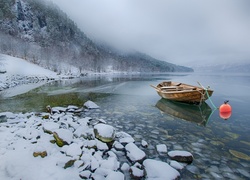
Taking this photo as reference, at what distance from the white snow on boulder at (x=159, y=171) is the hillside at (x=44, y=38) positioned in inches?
2776

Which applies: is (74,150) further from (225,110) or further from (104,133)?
(225,110)

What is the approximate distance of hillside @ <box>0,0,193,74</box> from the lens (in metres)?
70.9

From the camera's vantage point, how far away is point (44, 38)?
105500 millimetres

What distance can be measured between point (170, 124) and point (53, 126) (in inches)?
228

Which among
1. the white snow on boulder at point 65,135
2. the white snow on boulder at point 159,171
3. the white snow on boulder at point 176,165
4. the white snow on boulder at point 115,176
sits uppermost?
the white snow on boulder at point 65,135

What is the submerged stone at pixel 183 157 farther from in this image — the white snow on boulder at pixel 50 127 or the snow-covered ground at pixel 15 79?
the snow-covered ground at pixel 15 79

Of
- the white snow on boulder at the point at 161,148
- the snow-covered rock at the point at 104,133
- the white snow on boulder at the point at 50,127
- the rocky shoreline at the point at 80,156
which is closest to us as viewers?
the rocky shoreline at the point at 80,156

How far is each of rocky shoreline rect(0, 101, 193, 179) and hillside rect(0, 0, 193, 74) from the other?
68.0 meters

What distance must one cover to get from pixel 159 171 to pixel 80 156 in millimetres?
2275

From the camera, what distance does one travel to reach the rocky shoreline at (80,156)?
364 cm

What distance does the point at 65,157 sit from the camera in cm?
413

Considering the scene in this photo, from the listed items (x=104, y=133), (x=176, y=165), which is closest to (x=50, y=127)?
(x=104, y=133)

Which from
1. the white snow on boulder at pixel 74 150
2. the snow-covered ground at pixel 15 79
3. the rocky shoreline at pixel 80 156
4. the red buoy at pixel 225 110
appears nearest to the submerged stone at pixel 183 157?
the rocky shoreline at pixel 80 156

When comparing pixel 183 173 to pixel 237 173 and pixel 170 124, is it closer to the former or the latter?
pixel 237 173
